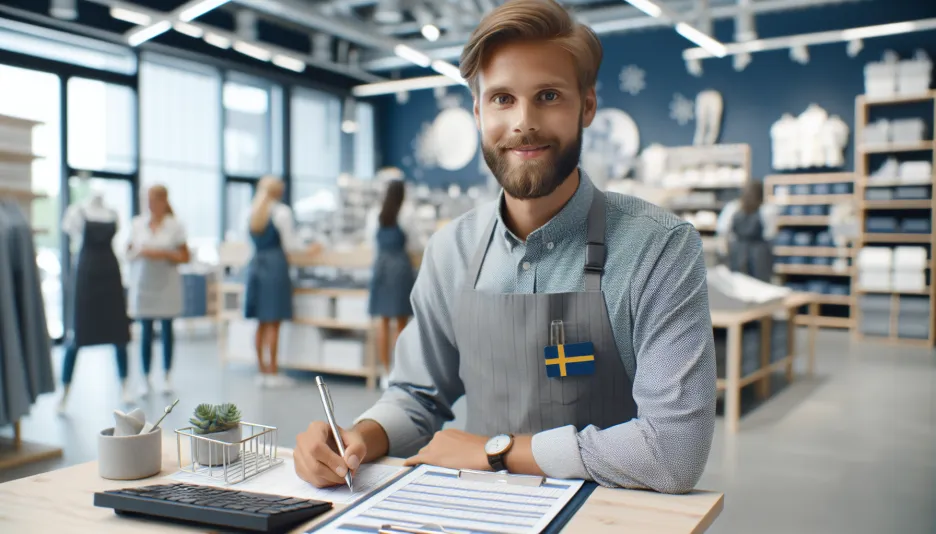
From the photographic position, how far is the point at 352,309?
19.6 ft

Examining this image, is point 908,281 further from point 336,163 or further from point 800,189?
point 336,163

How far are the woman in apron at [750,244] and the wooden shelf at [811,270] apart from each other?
1.93 meters

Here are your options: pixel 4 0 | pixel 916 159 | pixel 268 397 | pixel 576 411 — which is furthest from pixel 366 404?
pixel 916 159

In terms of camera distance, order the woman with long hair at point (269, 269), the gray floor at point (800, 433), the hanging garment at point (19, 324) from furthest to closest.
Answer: the woman with long hair at point (269, 269)
the hanging garment at point (19, 324)
the gray floor at point (800, 433)

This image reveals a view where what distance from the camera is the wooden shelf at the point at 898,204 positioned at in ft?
26.4

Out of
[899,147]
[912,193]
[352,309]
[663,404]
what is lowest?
[352,309]

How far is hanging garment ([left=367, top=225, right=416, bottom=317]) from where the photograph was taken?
5539 mm

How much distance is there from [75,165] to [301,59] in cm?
303

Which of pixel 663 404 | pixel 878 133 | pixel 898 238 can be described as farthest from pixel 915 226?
pixel 663 404

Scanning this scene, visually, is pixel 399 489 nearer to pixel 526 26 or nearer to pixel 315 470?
pixel 315 470

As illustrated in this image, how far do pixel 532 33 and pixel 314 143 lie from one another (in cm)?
1090

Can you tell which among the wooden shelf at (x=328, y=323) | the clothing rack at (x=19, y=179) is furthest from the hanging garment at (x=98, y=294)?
the wooden shelf at (x=328, y=323)

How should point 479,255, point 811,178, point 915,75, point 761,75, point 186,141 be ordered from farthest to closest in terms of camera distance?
point 761,75 → point 186,141 → point 811,178 → point 915,75 → point 479,255

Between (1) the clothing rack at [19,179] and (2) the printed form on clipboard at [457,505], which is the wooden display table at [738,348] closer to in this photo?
(2) the printed form on clipboard at [457,505]
